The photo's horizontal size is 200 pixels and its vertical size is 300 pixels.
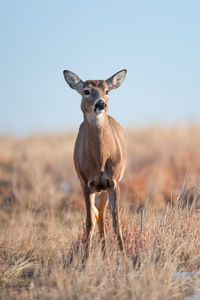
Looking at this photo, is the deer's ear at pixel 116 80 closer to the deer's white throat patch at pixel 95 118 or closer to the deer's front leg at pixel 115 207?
the deer's white throat patch at pixel 95 118

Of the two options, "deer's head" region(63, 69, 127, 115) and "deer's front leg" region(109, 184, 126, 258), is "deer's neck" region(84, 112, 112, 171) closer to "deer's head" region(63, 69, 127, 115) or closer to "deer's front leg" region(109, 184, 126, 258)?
"deer's head" region(63, 69, 127, 115)

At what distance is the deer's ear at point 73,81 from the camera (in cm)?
769

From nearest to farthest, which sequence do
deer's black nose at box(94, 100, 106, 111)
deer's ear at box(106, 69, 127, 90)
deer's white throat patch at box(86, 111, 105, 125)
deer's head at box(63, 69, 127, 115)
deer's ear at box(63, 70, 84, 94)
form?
deer's black nose at box(94, 100, 106, 111) → deer's head at box(63, 69, 127, 115) → deer's white throat patch at box(86, 111, 105, 125) → deer's ear at box(106, 69, 127, 90) → deer's ear at box(63, 70, 84, 94)

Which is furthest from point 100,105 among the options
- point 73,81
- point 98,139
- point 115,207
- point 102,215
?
point 102,215

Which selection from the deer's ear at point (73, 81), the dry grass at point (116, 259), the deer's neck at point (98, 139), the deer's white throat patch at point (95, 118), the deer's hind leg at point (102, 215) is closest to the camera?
the dry grass at point (116, 259)

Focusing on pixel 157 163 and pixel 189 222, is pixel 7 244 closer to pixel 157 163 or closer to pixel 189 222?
pixel 189 222

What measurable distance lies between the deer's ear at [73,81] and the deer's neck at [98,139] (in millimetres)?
764

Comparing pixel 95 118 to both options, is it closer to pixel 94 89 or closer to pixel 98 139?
pixel 98 139

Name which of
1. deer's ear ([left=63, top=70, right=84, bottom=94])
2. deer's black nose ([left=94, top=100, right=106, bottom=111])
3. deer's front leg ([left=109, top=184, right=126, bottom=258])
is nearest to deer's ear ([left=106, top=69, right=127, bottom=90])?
deer's ear ([left=63, top=70, right=84, bottom=94])

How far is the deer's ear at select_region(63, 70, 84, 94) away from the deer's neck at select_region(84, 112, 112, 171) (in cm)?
76

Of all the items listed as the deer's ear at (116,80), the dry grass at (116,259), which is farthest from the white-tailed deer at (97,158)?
the dry grass at (116,259)

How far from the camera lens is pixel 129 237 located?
712 centimetres

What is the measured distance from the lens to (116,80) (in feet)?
25.2

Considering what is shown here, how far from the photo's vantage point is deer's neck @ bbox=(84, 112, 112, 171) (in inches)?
275
